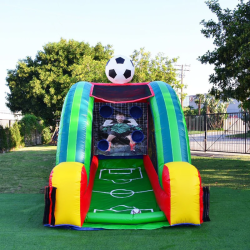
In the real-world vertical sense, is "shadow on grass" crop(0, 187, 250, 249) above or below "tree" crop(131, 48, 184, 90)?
below

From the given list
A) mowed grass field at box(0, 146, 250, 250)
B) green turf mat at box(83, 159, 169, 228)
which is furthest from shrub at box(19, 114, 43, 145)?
green turf mat at box(83, 159, 169, 228)

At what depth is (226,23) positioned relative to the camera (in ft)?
A: 29.6

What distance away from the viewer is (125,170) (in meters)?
6.81

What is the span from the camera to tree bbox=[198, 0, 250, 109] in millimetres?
8250

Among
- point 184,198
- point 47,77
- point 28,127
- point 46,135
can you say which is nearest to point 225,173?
point 184,198

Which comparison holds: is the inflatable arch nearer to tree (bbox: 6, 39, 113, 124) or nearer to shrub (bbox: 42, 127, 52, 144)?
shrub (bbox: 42, 127, 52, 144)

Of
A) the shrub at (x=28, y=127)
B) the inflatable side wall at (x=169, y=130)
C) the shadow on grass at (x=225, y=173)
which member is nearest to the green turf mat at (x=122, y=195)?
the inflatable side wall at (x=169, y=130)

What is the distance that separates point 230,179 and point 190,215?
4105 millimetres

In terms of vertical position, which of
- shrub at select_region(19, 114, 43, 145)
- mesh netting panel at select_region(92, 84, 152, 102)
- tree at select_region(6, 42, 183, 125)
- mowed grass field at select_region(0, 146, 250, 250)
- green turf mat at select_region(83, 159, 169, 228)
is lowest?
mowed grass field at select_region(0, 146, 250, 250)

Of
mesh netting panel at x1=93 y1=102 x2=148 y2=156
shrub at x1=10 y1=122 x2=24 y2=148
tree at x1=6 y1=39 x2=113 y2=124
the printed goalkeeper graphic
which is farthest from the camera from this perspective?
tree at x1=6 y1=39 x2=113 y2=124

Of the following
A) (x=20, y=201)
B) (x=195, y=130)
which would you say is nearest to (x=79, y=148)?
(x=20, y=201)

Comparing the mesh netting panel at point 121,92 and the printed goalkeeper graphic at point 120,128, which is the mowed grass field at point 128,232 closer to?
the printed goalkeeper graphic at point 120,128

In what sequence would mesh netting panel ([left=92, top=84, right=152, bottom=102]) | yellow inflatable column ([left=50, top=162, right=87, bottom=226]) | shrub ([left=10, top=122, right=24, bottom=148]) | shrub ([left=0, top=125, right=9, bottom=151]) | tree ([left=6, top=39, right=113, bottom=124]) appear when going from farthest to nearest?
tree ([left=6, top=39, right=113, bottom=124]) → shrub ([left=10, top=122, right=24, bottom=148]) → shrub ([left=0, top=125, right=9, bottom=151]) → mesh netting panel ([left=92, top=84, right=152, bottom=102]) → yellow inflatable column ([left=50, top=162, right=87, bottom=226])

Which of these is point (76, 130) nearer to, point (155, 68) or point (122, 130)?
point (122, 130)
